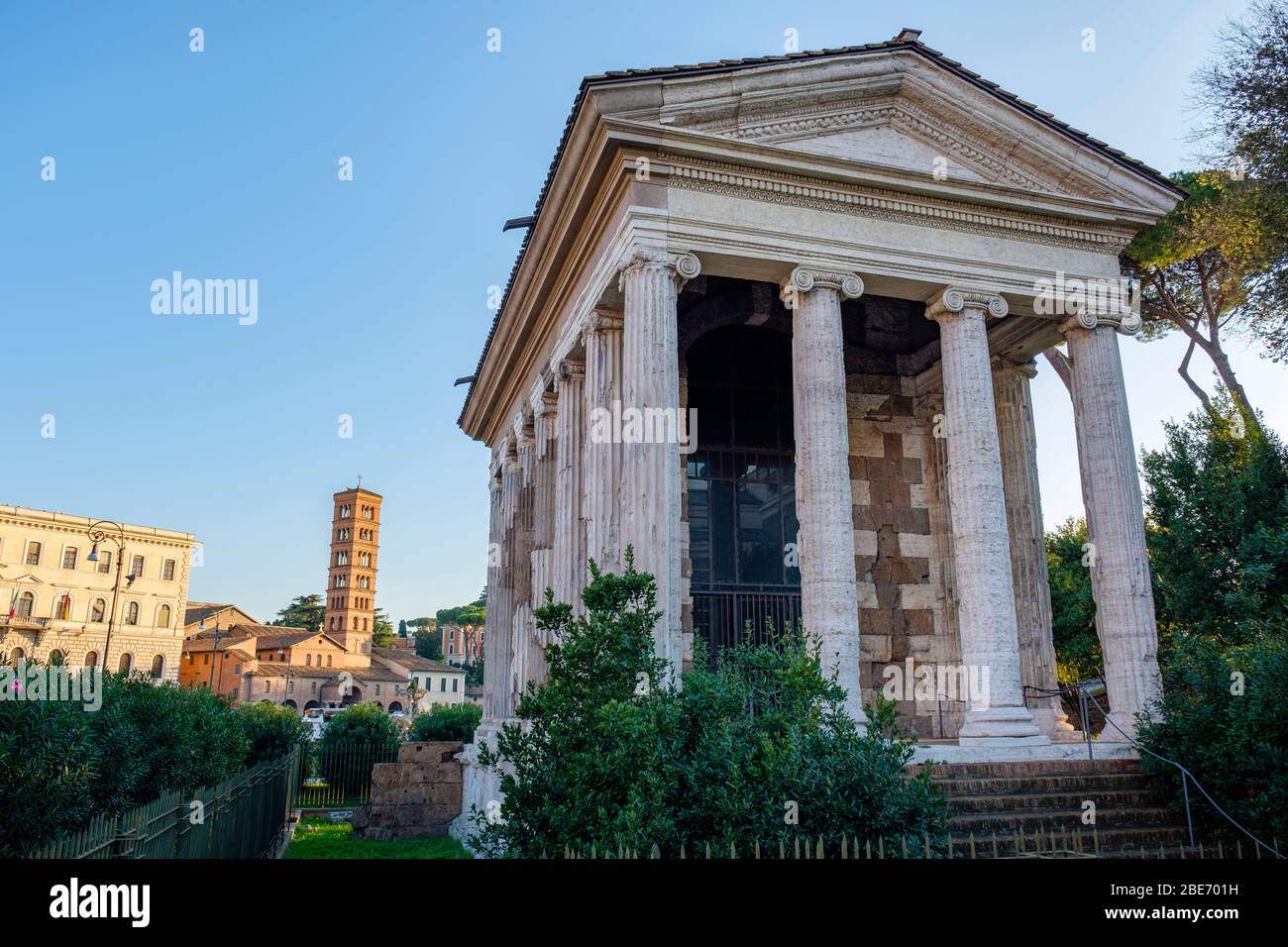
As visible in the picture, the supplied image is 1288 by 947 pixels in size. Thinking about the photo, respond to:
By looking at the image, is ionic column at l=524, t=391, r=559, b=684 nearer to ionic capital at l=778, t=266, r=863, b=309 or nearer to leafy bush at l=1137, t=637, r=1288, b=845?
ionic capital at l=778, t=266, r=863, b=309

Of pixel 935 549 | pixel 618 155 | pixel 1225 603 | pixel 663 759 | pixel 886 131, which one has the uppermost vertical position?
pixel 886 131

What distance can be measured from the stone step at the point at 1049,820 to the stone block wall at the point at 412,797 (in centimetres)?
1219

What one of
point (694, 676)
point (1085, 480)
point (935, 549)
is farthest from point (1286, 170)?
point (694, 676)

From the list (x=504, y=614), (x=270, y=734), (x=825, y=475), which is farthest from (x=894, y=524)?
(x=270, y=734)

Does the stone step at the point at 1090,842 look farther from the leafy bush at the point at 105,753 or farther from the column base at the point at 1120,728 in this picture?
the leafy bush at the point at 105,753

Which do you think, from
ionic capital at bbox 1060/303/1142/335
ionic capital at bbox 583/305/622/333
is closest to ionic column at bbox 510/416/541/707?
ionic capital at bbox 583/305/622/333

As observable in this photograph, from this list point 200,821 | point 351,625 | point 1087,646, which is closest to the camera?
point 200,821

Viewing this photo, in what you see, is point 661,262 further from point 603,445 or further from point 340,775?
point 340,775

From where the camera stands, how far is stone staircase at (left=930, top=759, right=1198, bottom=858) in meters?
9.09

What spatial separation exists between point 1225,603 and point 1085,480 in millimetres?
5148

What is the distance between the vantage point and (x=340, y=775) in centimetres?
2466

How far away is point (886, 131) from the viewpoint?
13.1m

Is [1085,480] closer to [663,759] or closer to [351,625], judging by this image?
[663,759]

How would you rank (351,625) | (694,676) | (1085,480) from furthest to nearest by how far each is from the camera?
(351,625), (1085,480), (694,676)
